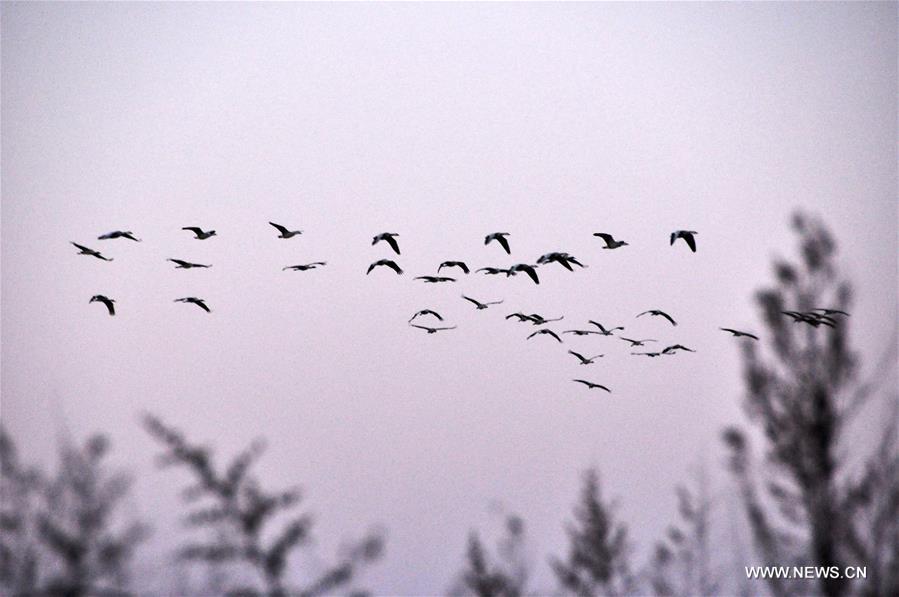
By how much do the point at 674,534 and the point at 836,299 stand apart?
924 cm

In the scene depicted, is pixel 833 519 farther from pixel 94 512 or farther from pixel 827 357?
pixel 94 512

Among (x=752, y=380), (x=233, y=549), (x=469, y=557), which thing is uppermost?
(x=752, y=380)

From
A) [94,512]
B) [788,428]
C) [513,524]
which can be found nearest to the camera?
[94,512]

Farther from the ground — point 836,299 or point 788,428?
point 836,299

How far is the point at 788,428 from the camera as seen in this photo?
21.6m

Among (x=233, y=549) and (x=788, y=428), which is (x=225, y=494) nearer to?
(x=233, y=549)

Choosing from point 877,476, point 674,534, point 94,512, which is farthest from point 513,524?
point 94,512

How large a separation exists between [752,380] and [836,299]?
2607 mm

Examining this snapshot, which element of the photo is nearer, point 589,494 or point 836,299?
point 836,299

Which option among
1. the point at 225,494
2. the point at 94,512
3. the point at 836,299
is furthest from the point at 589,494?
the point at 94,512

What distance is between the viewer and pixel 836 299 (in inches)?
883

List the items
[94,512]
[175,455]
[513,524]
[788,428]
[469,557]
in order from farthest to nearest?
[513,524] → [469,557] → [788,428] → [175,455] → [94,512]

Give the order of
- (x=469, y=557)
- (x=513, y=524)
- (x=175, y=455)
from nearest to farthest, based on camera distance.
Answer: (x=175, y=455) → (x=469, y=557) → (x=513, y=524)

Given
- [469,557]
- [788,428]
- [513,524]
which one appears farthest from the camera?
[513,524]
